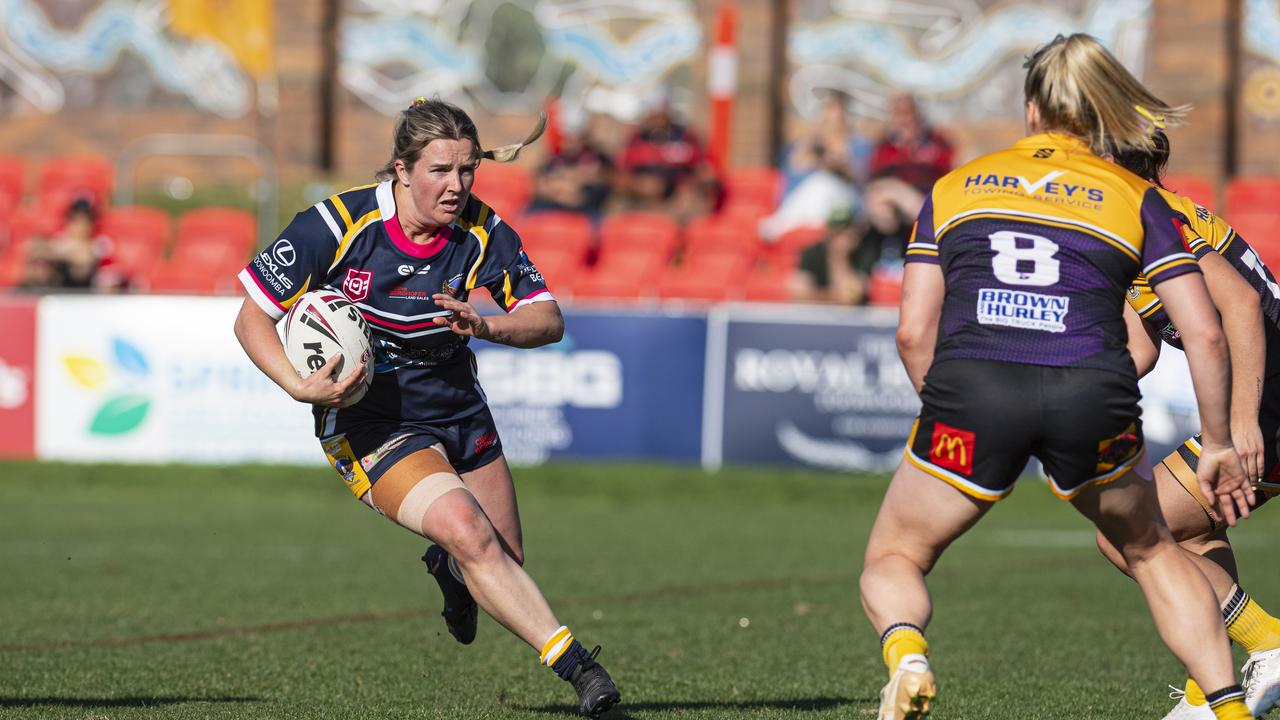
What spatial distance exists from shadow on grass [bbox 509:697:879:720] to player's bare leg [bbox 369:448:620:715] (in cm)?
53

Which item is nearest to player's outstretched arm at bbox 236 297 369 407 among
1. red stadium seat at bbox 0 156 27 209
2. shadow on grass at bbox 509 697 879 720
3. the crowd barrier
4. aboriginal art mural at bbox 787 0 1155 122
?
shadow on grass at bbox 509 697 879 720

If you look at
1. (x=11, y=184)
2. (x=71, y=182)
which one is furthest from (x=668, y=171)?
(x=11, y=184)

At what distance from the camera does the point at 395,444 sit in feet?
18.4

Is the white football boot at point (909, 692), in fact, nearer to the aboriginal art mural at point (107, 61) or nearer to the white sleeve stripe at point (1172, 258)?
the white sleeve stripe at point (1172, 258)

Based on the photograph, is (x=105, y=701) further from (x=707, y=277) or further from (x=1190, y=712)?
(x=707, y=277)

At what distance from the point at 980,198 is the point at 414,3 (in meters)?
20.9

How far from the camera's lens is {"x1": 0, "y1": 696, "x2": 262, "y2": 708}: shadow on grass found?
572cm

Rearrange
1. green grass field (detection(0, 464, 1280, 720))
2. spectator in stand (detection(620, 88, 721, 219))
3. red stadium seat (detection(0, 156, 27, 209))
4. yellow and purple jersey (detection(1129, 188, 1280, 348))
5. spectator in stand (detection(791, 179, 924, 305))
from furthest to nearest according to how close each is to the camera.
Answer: red stadium seat (detection(0, 156, 27, 209)) < spectator in stand (detection(620, 88, 721, 219)) < spectator in stand (detection(791, 179, 924, 305)) < green grass field (detection(0, 464, 1280, 720)) < yellow and purple jersey (detection(1129, 188, 1280, 348))

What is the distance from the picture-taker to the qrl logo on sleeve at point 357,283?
5.53 m

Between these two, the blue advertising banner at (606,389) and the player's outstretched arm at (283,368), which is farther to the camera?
the blue advertising banner at (606,389)

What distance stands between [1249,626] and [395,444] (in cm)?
290

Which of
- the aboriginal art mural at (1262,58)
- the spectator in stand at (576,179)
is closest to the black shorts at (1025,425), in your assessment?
the spectator in stand at (576,179)

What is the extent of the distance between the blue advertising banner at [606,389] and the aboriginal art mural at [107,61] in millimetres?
12254

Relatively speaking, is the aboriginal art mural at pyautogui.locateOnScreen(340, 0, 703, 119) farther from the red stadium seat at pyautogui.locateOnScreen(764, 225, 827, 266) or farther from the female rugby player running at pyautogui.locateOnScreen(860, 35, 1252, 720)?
the female rugby player running at pyautogui.locateOnScreen(860, 35, 1252, 720)
